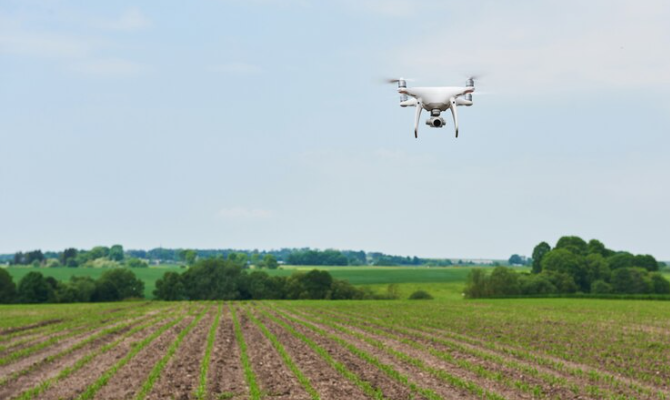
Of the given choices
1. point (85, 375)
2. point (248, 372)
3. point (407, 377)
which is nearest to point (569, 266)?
point (407, 377)

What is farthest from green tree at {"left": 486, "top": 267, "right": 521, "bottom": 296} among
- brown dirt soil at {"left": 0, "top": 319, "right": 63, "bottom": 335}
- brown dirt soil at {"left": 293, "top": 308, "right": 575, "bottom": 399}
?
brown dirt soil at {"left": 293, "top": 308, "right": 575, "bottom": 399}

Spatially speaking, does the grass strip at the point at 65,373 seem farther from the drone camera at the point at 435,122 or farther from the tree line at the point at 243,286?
the tree line at the point at 243,286

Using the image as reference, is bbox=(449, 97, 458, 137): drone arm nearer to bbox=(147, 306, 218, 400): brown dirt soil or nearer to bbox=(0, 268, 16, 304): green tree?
bbox=(147, 306, 218, 400): brown dirt soil

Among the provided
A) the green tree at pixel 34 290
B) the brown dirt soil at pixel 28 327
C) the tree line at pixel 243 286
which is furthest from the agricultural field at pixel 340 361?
the tree line at pixel 243 286

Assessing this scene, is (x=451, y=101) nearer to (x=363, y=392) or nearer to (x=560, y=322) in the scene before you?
(x=363, y=392)

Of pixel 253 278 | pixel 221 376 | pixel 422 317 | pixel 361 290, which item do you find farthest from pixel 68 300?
pixel 221 376

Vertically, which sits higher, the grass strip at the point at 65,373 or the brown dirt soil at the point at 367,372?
the brown dirt soil at the point at 367,372
